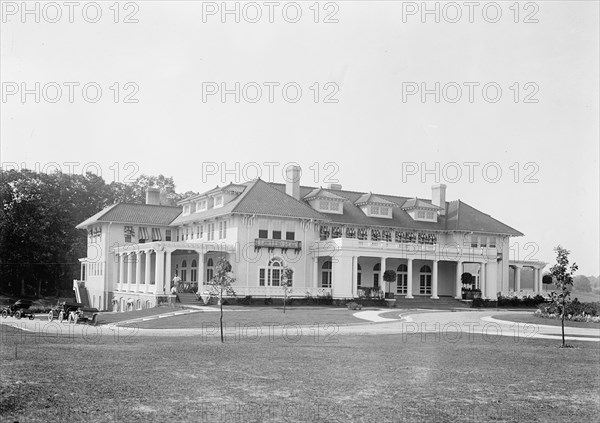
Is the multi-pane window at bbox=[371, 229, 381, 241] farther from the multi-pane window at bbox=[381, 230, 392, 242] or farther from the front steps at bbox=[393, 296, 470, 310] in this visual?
the front steps at bbox=[393, 296, 470, 310]

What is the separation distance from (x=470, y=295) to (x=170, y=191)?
165ft

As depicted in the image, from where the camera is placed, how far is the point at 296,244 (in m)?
52.7

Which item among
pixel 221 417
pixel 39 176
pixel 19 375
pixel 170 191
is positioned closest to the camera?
pixel 221 417

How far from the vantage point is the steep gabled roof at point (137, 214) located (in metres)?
61.2

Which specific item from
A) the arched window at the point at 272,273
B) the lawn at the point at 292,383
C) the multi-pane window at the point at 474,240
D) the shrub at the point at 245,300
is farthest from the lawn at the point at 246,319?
the multi-pane window at the point at 474,240

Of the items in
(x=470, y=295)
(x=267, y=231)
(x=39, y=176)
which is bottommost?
(x=470, y=295)

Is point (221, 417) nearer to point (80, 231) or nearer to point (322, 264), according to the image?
point (322, 264)

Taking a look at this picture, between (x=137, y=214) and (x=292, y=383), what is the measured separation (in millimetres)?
50467

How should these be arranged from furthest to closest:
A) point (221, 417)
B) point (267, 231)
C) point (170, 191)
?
point (170, 191) → point (267, 231) → point (221, 417)

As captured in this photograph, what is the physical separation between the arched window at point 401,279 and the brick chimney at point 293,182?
33.7ft

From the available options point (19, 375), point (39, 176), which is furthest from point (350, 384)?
point (39, 176)

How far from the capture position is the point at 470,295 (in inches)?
2191

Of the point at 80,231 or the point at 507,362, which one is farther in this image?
the point at 80,231

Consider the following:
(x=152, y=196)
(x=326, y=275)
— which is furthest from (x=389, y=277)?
(x=152, y=196)
